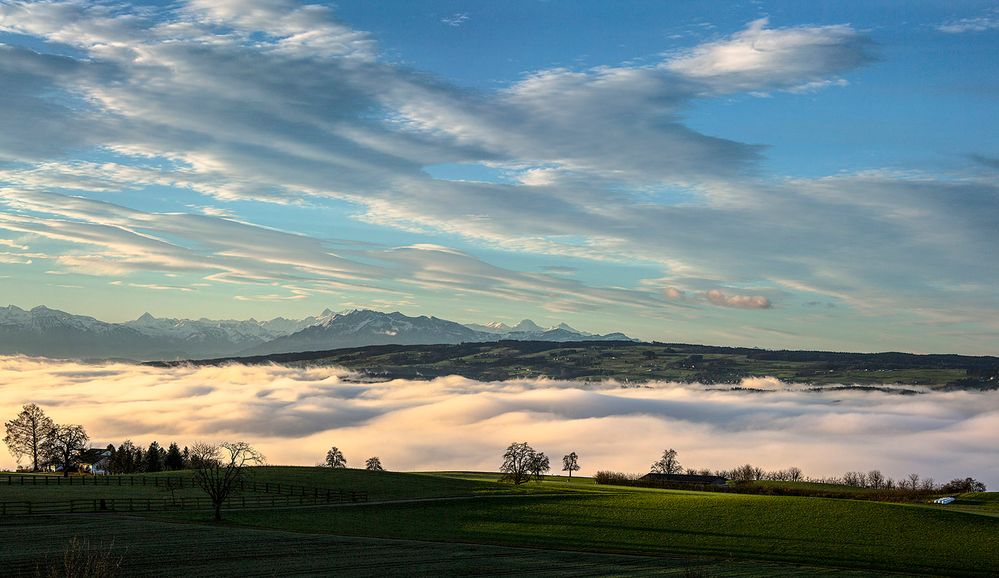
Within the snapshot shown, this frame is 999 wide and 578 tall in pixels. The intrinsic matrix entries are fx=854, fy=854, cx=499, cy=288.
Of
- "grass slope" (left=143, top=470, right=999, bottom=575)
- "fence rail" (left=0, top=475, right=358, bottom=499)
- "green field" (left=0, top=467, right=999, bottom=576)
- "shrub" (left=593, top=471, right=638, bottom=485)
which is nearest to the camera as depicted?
"green field" (left=0, top=467, right=999, bottom=576)

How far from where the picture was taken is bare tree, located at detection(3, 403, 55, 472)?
16612cm

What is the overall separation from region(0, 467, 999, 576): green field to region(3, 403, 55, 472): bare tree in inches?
2507

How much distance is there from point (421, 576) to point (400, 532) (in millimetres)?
26823

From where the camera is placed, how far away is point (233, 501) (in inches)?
4058

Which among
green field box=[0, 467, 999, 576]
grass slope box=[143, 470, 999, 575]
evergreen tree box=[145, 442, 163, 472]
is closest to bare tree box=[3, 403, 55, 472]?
evergreen tree box=[145, 442, 163, 472]

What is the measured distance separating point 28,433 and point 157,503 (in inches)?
3450

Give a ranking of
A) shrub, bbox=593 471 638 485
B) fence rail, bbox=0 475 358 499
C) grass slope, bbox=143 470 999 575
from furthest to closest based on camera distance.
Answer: shrub, bbox=593 471 638 485
fence rail, bbox=0 475 358 499
grass slope, bbox=143 470 999 575

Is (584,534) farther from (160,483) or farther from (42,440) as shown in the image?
(42,440)

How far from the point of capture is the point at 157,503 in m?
97.4

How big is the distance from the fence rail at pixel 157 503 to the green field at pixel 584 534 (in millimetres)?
4587

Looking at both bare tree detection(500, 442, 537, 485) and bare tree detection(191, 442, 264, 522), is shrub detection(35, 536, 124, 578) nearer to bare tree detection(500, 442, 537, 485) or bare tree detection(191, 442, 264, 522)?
bare tree detection(191, 442, 264, 522)

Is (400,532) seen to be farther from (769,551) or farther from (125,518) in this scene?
(769,551)

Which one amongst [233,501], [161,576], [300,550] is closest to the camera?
[161,576]

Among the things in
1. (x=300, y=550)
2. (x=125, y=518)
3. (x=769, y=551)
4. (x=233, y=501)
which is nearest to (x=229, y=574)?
(x=300, y=550)
